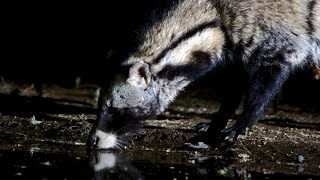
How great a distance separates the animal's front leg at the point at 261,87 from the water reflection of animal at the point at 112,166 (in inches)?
69.6

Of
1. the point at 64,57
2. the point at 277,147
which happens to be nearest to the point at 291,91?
the point at 64,57

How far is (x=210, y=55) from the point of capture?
873 cm

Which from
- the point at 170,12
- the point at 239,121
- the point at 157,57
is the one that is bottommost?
the point at 239,121

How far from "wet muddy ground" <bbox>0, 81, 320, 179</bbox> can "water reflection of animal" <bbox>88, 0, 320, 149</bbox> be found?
31cm

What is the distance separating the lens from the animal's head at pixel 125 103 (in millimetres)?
8312

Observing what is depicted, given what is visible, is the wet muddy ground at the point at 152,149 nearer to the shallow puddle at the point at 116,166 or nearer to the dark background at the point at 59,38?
the shallow puddle at the point at 116,166

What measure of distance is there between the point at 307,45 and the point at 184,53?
163 centimetres

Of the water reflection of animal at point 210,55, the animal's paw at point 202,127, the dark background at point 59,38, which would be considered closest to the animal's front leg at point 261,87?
the water reflection of animal at point 210,55

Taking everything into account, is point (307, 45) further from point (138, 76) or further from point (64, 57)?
point (64, 57)

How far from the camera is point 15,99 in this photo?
39.5ft

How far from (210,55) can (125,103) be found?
121 cm

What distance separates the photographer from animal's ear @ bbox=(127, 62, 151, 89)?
27.2ft

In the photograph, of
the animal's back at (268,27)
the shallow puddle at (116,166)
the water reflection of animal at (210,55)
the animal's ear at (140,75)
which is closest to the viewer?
the shallow puddle at (116,166)

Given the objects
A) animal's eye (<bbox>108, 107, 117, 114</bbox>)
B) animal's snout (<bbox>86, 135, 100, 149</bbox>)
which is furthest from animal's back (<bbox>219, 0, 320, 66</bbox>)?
animal's snout (<bbox>86, 135, 100, 149</bbox>)
